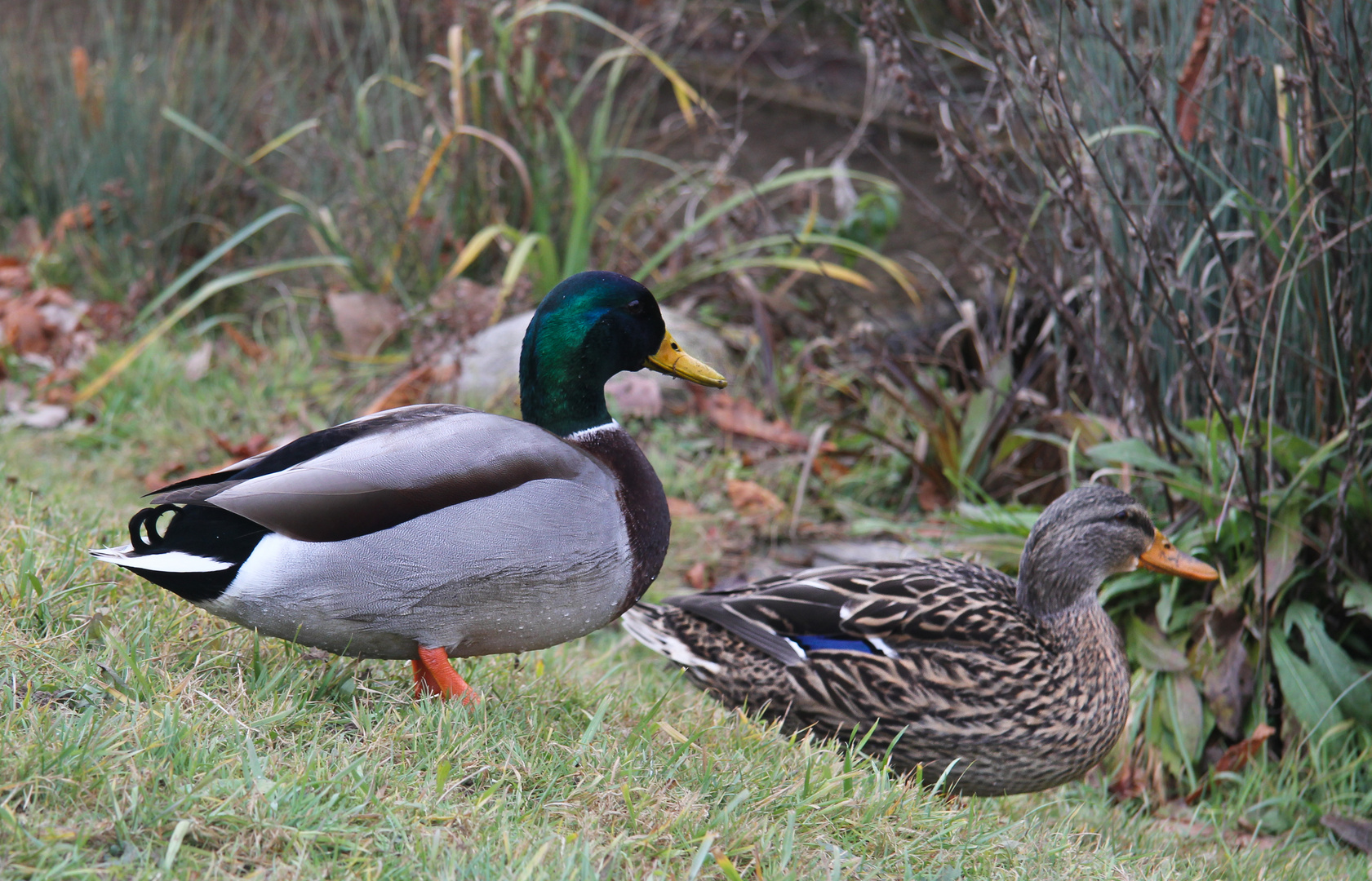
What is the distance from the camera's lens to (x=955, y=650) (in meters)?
3.17

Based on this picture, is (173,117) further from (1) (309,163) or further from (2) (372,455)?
(2) (372,455)

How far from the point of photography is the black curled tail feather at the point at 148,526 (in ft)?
7.59

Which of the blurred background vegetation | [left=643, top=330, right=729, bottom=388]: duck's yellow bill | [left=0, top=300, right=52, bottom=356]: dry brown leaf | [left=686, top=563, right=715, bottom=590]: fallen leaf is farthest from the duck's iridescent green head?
[left=0, top=300, right=52, bottom=356]: dry brown leaf

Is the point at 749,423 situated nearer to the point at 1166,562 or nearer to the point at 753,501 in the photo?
the point at 753,501

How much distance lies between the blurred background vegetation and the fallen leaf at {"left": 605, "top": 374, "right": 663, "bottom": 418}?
4.2 inches

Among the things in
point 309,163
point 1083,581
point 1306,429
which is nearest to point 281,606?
point 1083,581

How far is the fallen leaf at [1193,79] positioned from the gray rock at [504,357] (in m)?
2.17

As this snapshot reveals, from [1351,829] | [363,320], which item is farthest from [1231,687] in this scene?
[363,320]

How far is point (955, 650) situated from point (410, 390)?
2.96m

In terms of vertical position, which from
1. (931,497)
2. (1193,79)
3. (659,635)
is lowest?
(931,497)

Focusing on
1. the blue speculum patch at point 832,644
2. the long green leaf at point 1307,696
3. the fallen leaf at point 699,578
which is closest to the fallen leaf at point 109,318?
the fallen leaf at point 699,578

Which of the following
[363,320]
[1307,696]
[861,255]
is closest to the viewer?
[1307,696]

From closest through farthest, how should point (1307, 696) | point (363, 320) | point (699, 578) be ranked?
point (1307, 696) → point (699, 578) → point (363, 320)

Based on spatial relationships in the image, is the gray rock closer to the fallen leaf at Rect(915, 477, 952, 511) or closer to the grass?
the fallen leaf at Rect(915, 477, 952, 511)
